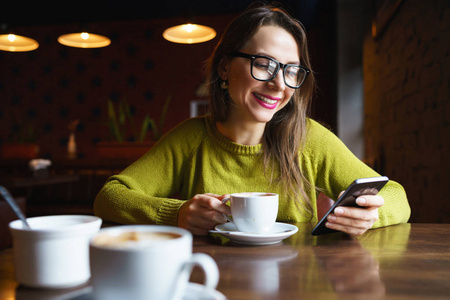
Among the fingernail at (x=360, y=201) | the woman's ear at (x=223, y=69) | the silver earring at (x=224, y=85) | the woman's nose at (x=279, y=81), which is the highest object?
the woman's ear at (x=223, y=69)

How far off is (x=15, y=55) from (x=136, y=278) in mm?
7228

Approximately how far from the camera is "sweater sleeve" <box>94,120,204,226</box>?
3.67 ft

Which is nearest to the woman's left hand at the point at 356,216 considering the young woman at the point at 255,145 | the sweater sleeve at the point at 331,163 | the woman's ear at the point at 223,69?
the young woman at the point at 255,145

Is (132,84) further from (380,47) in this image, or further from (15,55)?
(380,47)

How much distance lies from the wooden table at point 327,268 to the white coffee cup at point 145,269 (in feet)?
0.27

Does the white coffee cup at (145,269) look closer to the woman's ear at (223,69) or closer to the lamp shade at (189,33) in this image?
the woman's ear at (223,69)

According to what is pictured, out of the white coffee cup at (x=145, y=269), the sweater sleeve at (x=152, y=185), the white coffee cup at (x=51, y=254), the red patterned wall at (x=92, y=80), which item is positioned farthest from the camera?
the red patterned wall at (x=92, y=80)

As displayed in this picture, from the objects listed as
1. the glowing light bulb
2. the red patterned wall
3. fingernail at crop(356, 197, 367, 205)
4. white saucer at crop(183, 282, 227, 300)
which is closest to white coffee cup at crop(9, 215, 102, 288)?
white saucer at crop(183, 282, 227, 300)

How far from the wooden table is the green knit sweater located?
1.31 ft

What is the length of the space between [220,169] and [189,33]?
92.7 inches

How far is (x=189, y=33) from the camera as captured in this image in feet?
11.4

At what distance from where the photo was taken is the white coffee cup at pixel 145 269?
1.44ft

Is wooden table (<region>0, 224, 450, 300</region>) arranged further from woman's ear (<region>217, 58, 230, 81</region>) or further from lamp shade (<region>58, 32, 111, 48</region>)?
lamp shade (<region>58, 32, 111, 48</region>)

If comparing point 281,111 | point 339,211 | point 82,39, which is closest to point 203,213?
point 339,211
